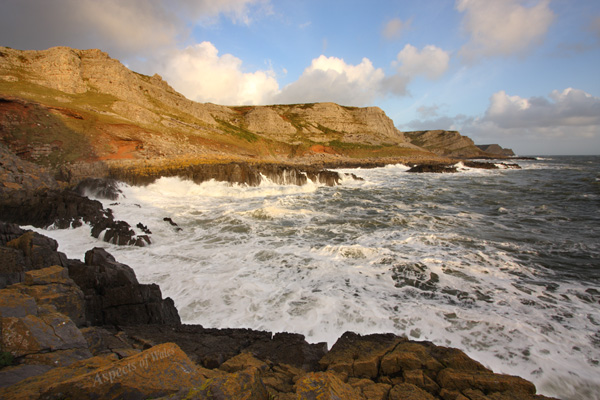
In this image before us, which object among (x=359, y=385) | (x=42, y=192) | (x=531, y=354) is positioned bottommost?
(x=531, y=354)

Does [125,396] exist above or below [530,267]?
above

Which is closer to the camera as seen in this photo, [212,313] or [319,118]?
[212,313]

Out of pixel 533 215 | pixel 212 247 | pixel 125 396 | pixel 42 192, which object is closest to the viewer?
pixel 125 396

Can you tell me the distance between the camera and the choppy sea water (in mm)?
4625

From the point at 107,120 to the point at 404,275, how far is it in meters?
36.4

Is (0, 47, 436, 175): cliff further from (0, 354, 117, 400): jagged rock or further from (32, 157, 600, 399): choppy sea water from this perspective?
(0, 354, 117, 400): jagged rock

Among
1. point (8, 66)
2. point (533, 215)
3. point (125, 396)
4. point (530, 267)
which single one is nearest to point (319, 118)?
point (8, 66)

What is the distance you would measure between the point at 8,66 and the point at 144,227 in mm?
42057

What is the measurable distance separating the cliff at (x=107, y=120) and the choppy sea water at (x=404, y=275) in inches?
681

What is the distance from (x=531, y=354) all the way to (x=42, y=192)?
18.6 m

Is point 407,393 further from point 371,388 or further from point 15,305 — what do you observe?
point 15,305

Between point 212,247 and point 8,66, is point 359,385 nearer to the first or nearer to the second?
point 212,247

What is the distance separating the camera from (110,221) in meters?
11.1

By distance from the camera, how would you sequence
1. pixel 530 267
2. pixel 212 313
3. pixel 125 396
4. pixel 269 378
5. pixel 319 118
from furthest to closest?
pixel 319 118, pixel 530 267, pixel 212 313, pixel 269 378, pixel 125 396
